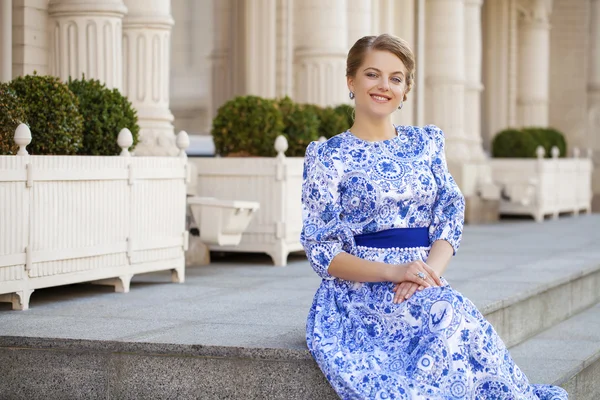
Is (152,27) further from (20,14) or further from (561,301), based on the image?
(561,301)

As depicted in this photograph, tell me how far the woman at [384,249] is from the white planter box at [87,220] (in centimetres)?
198

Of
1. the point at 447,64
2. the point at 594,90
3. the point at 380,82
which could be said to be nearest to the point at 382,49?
the point at 380,82

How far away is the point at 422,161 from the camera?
455 centimetres

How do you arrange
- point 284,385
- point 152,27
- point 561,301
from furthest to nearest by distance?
point 152,27, point 561,301, point 284,385

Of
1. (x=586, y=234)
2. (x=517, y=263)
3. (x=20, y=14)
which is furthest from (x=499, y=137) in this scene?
(x=20, y=14)

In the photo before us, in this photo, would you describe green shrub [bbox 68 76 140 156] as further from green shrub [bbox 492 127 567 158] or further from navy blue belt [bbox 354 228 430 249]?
green shrub [bbox 492 127 567 158]

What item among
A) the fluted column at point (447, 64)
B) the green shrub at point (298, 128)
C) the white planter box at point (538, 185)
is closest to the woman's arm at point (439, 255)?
the green shrub at point (298, 128)

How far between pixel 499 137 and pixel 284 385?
14031 millimetres

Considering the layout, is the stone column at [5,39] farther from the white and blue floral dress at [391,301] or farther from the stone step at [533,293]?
the white and blue floral dress at [391,301]

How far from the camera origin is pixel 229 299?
6484 mm

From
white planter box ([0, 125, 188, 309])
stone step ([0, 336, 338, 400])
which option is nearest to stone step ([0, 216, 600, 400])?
stone step ([0, 336, 338, 400])

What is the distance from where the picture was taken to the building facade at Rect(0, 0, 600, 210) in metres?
8.67

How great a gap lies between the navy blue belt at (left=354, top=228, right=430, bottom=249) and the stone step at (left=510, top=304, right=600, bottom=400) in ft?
3.83

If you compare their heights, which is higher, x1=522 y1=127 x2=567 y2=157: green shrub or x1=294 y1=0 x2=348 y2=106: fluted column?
x1=294 y1=0 x2=348 y2=106: fluted column
